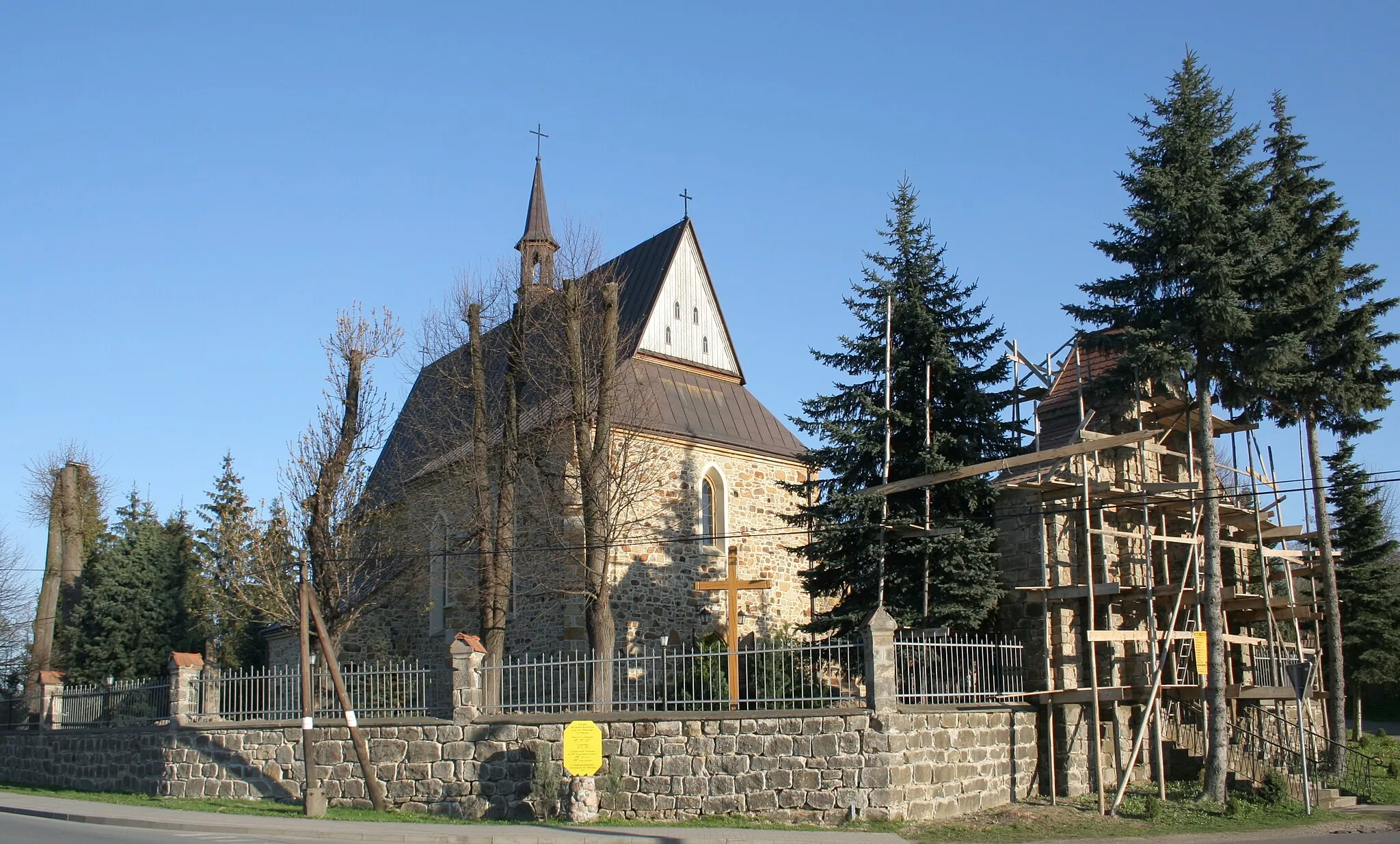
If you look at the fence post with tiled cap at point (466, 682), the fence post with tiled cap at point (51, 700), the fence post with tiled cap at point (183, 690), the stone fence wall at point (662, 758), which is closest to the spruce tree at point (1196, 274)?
the stone fence wall at point (662, 758)

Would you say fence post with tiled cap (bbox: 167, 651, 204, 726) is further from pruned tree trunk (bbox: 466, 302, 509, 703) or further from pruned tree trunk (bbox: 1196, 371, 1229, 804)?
pruned tree trunk (bbox: 1196, 371, 1229, 804)

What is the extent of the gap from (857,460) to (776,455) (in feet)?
28.1

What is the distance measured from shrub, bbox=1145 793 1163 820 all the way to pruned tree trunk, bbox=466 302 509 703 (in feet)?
36.0

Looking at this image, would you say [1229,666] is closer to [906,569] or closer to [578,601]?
[906,569]

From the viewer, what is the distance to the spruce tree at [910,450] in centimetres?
1883

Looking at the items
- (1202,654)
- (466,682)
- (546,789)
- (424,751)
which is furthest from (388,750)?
(1202,654)

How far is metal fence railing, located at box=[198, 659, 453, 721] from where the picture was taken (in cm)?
1769

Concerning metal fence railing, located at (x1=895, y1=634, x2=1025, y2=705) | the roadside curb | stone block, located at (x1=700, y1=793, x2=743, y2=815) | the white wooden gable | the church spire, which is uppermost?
the church spire

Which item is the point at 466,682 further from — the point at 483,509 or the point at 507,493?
the point at 483,509

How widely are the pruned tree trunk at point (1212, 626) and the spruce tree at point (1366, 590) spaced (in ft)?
53.8

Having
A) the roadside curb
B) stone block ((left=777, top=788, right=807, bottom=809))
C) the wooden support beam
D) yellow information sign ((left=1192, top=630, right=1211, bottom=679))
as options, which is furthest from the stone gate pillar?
yellow information sign ((left=1192, top=630, right=1211, bottom=679))

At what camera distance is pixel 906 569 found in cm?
1920

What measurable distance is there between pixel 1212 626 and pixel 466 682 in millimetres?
11148

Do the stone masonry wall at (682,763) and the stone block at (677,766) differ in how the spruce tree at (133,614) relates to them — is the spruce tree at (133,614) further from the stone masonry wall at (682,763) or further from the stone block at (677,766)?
the stone block at (677,766)
